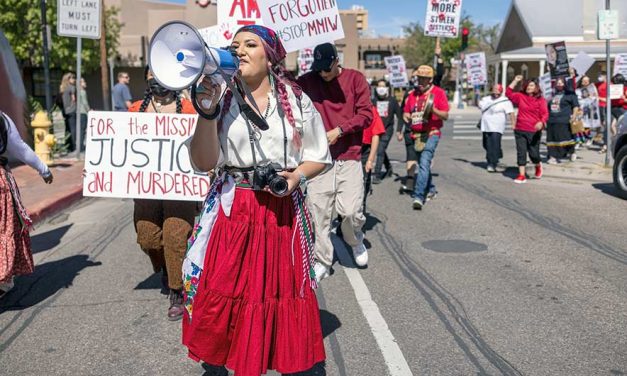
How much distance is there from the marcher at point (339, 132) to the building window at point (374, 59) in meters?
61.8

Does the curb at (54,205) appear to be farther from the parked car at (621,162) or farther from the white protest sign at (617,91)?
the white protest sign at (617,91)

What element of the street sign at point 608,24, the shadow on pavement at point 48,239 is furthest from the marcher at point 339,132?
the street sign at point 608,24

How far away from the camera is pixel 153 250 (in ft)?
16.1

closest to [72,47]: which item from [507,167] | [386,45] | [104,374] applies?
[507,167]

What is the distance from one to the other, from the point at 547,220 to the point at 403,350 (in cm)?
475

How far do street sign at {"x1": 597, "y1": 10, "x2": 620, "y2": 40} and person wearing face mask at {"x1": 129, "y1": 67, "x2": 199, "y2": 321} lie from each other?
1031 centimetres

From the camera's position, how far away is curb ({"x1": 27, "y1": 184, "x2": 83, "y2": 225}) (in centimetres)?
852

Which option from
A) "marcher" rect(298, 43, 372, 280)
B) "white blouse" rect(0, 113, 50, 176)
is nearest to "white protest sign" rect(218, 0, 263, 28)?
"marcher" rect(298, 43, 372, 280)

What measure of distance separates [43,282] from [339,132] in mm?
3006

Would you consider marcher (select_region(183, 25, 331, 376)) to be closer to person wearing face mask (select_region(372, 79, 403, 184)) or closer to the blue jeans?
the blue jeans

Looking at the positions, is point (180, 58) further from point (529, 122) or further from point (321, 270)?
point (529, 122)

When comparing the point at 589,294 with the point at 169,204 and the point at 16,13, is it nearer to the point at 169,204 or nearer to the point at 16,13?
the point at 169,204

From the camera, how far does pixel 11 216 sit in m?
4.98

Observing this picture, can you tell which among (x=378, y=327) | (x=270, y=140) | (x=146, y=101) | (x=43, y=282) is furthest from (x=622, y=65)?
(x=270, y=140)
